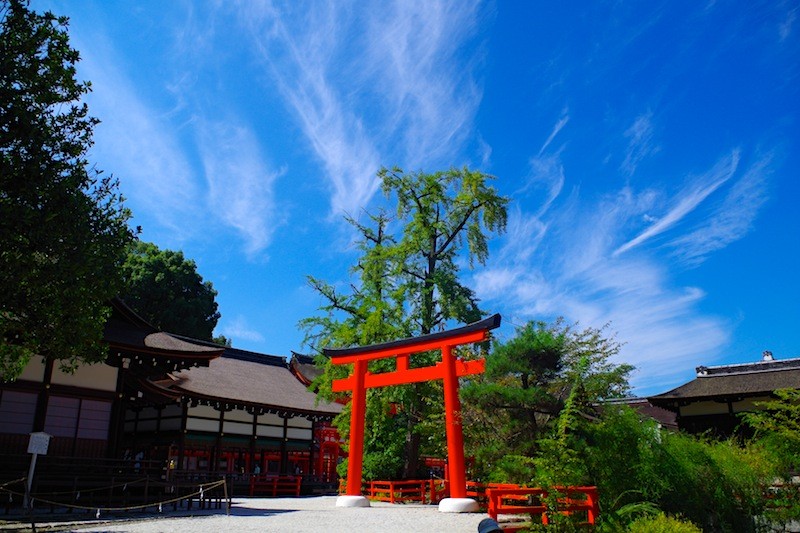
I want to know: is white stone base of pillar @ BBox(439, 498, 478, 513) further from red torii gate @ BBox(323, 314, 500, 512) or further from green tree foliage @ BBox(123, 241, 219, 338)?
green tree foliage @ BBox(123, 241, 219, 338)

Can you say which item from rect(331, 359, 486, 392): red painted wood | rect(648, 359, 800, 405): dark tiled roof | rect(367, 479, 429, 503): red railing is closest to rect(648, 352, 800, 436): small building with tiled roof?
rect(648, 359, 800, 405): dark tiled roof

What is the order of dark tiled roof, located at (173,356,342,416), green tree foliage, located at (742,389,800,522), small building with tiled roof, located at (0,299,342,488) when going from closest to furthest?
green tree foliage, located at (742,389,800,522) < small building with tiled roof, located at (0,299,342,488) < dark tiled roof, located at (173,356,342,416)

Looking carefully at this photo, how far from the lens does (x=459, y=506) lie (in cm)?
1427

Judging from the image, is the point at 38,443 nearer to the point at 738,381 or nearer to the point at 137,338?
the point at 137,338

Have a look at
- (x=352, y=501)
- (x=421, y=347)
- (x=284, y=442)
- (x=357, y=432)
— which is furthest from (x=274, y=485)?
(x=421, y=347)

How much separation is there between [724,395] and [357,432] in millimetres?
15074

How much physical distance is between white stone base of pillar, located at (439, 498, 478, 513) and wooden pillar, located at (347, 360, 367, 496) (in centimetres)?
373

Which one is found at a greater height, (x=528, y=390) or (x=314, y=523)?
(x=528, y=390)

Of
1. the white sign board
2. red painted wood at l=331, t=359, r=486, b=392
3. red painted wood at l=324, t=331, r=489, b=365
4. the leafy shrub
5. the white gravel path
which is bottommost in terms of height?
the white gravel path

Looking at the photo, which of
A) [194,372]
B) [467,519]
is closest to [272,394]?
[194,372]

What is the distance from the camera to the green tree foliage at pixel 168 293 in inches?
1544

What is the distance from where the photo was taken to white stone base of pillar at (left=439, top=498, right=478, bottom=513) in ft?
46.8

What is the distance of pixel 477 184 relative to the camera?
73.4 feet

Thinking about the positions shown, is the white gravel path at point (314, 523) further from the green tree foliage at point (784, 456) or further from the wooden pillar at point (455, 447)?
the green tree foliage at point (784, 456)
